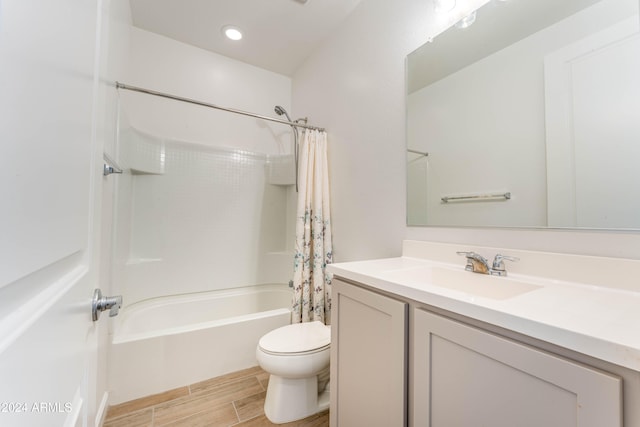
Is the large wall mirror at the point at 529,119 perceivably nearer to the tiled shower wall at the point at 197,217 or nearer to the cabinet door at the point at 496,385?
the cabinet door at the point at 496,385

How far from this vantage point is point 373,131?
5.24 ft

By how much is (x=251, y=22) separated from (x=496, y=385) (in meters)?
2.50

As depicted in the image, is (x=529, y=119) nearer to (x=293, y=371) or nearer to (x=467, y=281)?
(x=467, y=281)

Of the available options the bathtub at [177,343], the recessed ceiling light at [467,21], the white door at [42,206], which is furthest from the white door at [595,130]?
the bathtub at [177,343]

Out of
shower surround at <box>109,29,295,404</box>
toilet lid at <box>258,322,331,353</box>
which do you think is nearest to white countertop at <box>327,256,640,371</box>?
toilet lid at <box>258,322,331,353</box>

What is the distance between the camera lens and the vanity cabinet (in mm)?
460

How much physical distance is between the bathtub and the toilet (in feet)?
1.45

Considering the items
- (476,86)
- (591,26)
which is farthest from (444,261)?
(591,26)

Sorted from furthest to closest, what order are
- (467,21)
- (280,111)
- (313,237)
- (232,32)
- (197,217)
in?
(280,111) → (197,217) → (232,32) → (313,237) → (467,21)

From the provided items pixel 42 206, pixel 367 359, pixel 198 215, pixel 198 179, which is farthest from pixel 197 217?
pixel 42 206

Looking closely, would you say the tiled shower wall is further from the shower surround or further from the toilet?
the toilet

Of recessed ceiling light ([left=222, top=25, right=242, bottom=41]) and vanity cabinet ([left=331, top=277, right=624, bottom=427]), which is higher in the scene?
recessed ceiling light ([left=222, top=25, right=242, bottom=41])

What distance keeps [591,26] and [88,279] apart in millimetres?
1648

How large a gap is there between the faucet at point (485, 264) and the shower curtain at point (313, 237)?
98 centimetres
